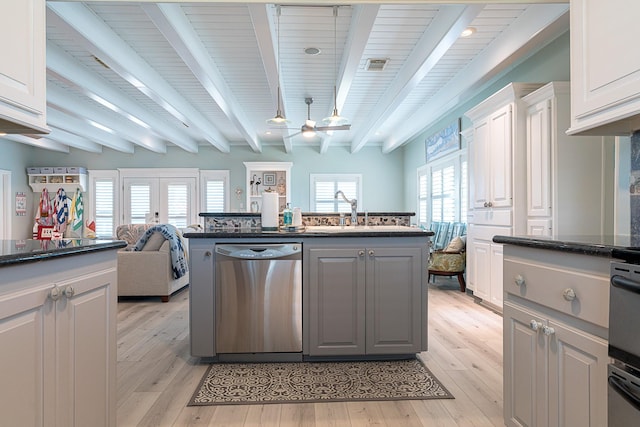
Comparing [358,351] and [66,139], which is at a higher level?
[66,139]

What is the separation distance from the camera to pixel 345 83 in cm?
433

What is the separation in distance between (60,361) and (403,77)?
4196 mm

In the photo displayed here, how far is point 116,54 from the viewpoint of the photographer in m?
3.54

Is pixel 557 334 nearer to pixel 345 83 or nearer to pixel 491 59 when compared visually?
pixel 491 59

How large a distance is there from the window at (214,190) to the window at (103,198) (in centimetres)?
196

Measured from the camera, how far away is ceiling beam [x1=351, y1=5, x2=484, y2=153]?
2.93 meters

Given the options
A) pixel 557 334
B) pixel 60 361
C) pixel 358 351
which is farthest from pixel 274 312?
pixel 557 334

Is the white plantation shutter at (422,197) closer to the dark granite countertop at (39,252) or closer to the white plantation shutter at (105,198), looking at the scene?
the dark granite countertop at (39,252)

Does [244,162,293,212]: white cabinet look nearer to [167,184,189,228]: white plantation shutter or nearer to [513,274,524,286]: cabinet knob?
[167,184,189,228]: white plantation shutter

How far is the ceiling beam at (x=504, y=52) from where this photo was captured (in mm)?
3012

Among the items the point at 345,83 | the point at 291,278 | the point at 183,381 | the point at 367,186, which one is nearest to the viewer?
the point at 183,381

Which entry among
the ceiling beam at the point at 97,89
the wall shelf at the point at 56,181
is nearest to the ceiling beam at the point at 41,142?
the wall shelf at the point at 56,181

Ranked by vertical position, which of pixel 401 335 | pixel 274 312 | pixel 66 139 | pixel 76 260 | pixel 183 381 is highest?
pixel 66 139

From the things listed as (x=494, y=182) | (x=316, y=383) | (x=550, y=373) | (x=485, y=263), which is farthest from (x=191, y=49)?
(x=485, y=263)
